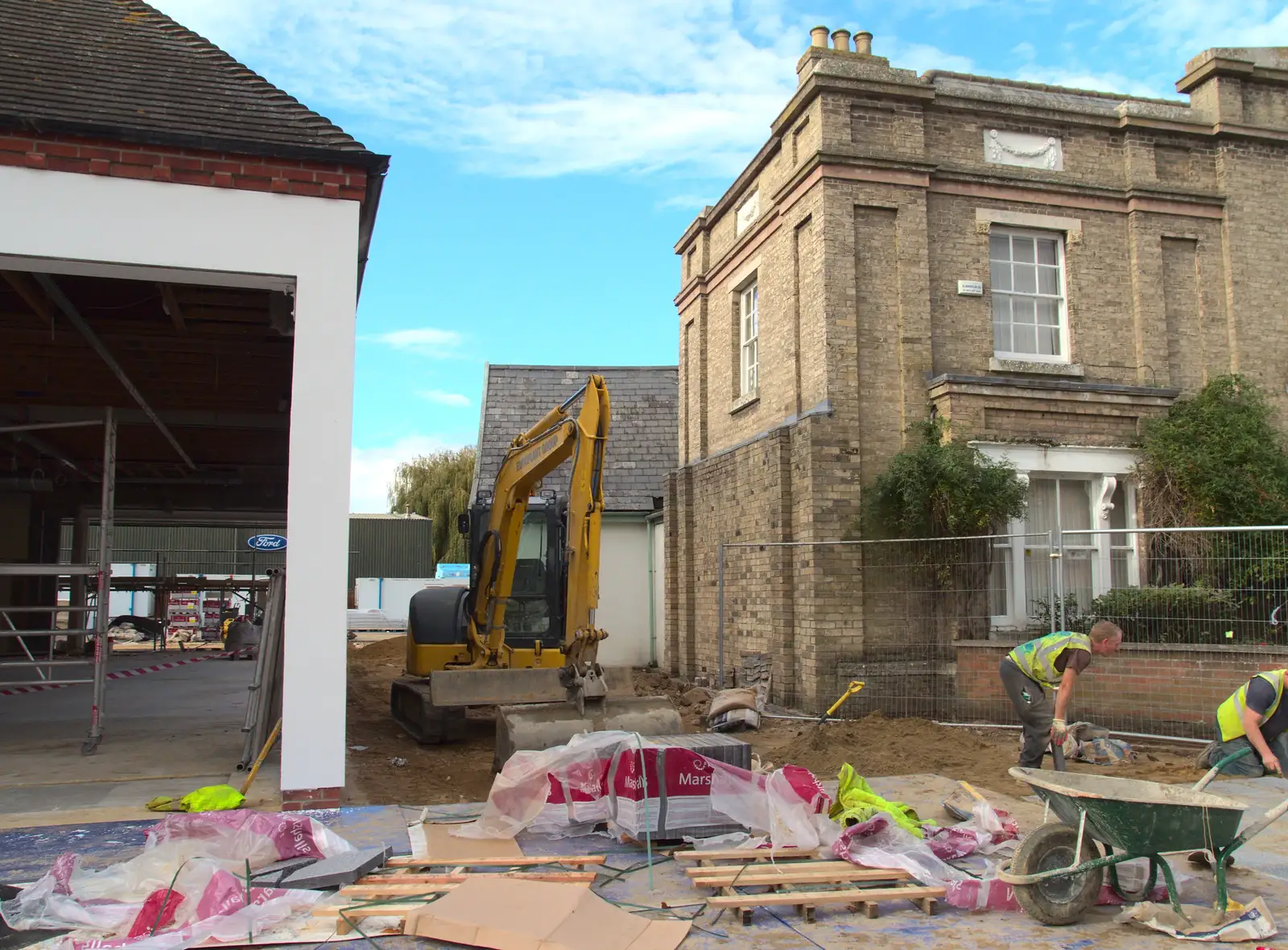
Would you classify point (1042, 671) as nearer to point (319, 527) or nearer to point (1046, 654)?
point (1046, 654)

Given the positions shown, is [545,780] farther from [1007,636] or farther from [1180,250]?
[1180,250]

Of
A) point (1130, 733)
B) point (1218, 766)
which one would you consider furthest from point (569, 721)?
point (1130, 733)

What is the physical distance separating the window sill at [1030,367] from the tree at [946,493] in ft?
4.41

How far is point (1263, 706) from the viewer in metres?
5.75

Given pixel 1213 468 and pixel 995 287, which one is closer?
pixel 1213 468

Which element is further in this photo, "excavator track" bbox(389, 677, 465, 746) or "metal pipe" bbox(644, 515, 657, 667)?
"metal pipe" bbox(644, 515, 657, 667)

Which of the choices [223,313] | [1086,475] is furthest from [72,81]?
[1086,475]

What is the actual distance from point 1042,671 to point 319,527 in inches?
218

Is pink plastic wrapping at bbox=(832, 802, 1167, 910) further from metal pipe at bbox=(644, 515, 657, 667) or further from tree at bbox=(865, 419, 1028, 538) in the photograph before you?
metal pipe at bbox=(644, 515, 657, 667)

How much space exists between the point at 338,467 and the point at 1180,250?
39.1 feet

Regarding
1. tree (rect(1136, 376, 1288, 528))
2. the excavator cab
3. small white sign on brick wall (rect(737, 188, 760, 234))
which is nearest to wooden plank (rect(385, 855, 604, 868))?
the excavator cab

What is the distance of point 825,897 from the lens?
5277mm

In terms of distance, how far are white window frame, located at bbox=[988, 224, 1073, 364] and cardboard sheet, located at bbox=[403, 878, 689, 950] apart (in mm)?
10358

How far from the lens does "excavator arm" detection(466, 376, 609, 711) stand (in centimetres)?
930
